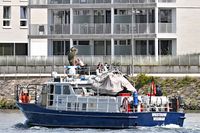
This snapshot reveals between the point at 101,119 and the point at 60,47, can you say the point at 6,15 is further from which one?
the point at 101,119

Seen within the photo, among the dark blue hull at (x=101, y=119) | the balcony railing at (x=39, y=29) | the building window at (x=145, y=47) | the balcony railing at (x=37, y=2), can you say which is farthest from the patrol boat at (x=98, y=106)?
the balcony railing at (x=37, y=2)

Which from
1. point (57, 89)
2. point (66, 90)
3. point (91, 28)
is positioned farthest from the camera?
point (91, 28)

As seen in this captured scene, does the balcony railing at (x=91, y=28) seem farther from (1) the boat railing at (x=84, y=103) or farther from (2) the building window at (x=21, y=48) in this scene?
(1) the boat railing at (x=84, y=103)

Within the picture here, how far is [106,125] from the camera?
5525 centimetres

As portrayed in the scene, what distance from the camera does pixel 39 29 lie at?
305ft

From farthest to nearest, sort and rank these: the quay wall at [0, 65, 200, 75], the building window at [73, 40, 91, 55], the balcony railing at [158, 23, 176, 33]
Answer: the building window at [73, 40, 91, 55], the balcony railing at [158, 23, 176, 33], the quay wall at [0, 65, 200, 75]

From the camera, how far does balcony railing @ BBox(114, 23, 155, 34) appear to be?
90.6 metres

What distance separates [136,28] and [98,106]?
3563 centimetres

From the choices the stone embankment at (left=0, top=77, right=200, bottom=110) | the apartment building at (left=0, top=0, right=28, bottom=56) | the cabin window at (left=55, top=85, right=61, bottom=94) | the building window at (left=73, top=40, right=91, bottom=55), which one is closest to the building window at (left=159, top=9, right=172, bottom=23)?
the building window at (left=73, top=40, right=91, bottom=55)

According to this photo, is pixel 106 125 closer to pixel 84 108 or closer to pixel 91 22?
pixel 84 108

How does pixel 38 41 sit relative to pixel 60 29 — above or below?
below

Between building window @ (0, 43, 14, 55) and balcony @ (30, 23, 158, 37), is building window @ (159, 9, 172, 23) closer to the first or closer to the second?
balcony @ (30, 23, 158, 37)

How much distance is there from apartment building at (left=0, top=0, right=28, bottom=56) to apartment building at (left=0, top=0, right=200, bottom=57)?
6948 mm

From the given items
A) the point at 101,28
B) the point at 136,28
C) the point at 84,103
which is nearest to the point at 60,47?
the point at 101,28
